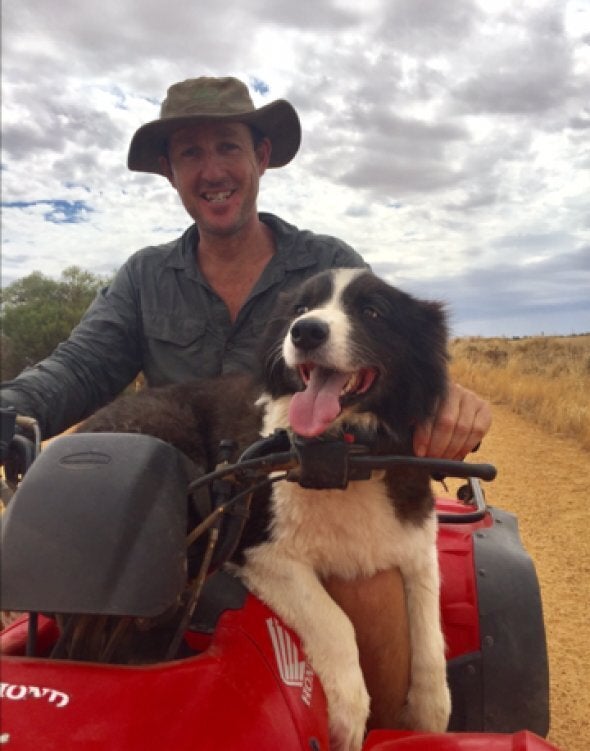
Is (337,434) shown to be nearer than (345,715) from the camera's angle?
No

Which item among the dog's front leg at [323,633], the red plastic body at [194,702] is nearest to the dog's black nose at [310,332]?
the dog's front leg at [323,633]

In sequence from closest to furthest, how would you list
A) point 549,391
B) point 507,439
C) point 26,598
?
point 26,598 < point 507,439 < point 549,391

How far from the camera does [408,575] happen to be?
248 centimetres

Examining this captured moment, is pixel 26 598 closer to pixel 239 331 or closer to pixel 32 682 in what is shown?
pixel 32 682

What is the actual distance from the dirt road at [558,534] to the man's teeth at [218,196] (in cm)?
295

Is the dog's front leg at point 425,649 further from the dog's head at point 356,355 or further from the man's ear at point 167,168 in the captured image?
the man's ear at point 167,168

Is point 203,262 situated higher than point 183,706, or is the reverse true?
point 203,262

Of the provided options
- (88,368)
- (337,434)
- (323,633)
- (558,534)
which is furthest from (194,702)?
(558,534)

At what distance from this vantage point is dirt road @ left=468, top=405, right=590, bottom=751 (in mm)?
3914

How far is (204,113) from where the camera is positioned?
356cm

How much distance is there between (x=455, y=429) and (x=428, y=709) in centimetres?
94

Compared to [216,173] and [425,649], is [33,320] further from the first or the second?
[425,649]

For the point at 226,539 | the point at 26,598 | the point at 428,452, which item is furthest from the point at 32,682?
the point at 428,452

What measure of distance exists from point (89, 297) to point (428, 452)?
19.0 metres
